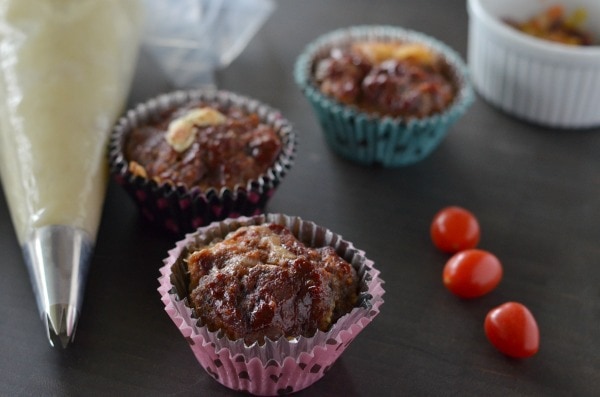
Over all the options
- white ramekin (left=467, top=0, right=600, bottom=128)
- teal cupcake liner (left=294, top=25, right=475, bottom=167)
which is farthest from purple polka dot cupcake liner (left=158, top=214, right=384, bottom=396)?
white ramekin (left=467, top=0, right=600, bottom=128)

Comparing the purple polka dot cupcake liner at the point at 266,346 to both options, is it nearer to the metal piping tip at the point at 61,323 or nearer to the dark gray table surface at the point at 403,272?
the dark gray table surface at the point at 403,272

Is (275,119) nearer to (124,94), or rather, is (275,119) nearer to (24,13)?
(124,94)

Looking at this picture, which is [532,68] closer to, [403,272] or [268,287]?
[403,272]

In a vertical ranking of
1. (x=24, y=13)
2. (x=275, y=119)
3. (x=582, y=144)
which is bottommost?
(x=582, y=144)

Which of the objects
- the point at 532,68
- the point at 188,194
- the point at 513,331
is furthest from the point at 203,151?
the point at 532,68

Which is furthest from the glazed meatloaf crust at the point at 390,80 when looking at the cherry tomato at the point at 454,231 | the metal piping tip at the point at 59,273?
the metal piping tip at the point at 59,273

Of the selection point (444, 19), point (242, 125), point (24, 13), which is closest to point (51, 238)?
point (242, 125)
